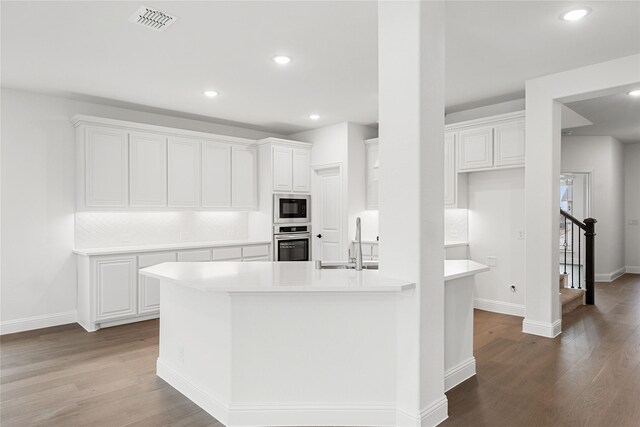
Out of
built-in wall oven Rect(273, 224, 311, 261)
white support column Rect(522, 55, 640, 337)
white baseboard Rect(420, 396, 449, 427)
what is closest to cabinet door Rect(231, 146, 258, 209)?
built-in wall oven Rect(273, 224, 311, 261)

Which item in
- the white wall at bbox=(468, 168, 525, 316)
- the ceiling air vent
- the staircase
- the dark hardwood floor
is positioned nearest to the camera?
the dark hardwood floor

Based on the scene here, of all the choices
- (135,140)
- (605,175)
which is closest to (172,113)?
(135,140)

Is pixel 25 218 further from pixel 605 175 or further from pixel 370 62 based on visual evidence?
pixel 605 175

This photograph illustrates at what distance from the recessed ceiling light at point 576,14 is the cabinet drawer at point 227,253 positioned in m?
4.53

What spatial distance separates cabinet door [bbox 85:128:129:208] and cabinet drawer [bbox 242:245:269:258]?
1704 mm

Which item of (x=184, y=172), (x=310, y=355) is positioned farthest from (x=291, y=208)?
(x=310, y=355)

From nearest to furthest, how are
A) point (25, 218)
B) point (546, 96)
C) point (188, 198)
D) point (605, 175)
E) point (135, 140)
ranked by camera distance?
point (546, 96) < point (25, 218) < point (135, 140) < point (188, 198) < point (605, 175)

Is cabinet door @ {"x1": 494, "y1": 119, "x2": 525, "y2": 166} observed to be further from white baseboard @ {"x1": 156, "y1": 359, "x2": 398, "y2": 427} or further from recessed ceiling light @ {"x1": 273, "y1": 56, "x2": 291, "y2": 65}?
white baseboard @ {"x1": 156, "y1": 359, "x2": 398, "y2": 427}

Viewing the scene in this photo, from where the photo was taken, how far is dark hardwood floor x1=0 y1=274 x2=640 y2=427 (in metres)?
2.63

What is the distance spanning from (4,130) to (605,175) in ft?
31.1

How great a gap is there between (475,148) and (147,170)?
425 cm

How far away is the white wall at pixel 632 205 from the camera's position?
8422 mm

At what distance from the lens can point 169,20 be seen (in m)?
3.00

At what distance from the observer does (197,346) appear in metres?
2.82
